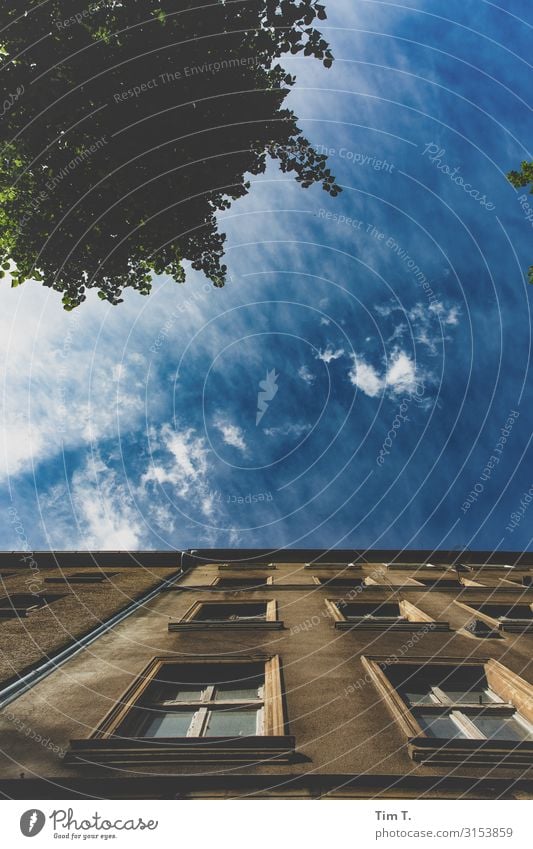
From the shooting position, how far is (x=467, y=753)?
6012 mm

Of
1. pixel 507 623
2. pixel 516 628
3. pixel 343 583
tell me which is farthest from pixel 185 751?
pixel 343 583

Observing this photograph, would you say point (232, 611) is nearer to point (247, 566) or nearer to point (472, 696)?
point (247, 566)

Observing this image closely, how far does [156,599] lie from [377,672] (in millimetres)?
9097

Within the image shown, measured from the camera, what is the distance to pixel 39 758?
5.98 meters

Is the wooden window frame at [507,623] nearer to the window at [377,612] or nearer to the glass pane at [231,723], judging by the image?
the window at [377,612]

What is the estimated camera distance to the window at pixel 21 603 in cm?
1276

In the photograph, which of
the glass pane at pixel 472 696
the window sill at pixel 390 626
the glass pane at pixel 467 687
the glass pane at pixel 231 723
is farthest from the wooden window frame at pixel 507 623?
the glass pane at pixel 231 723

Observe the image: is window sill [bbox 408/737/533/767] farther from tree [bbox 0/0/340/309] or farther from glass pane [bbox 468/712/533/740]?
tree [bbox 0/0/340/309]

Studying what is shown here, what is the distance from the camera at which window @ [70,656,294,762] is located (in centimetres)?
605

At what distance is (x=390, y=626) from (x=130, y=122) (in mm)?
14380

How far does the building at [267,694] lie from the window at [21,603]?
0.07 meters

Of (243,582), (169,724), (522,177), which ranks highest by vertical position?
(522,177)

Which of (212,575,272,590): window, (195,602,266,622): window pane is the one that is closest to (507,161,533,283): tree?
(195,602,266,622): window pane
